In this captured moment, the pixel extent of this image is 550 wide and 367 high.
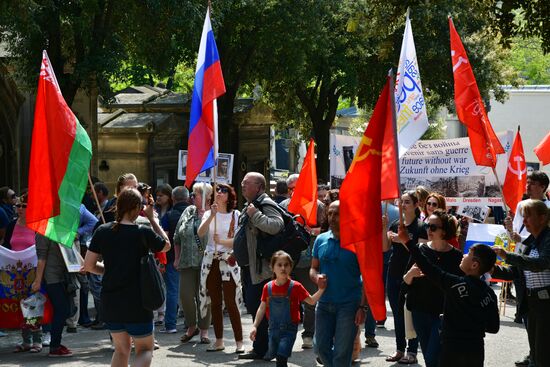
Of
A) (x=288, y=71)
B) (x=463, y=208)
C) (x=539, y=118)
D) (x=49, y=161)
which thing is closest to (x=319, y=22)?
(x=288, y=71)

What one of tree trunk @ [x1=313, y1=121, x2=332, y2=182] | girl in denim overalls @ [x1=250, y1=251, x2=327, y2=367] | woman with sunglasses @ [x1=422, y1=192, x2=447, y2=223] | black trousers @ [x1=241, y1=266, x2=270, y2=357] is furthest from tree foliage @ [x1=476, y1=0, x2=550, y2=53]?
tree trunk @ [x1=313, y1=121, x2=332, y2=182]

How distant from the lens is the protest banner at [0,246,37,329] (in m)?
11.4

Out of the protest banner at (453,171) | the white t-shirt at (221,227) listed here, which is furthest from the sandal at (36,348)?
the protest banner at (453,171)

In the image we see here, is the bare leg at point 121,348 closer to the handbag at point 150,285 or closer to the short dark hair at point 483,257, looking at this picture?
the handbag at point 150,285

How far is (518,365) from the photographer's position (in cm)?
1072

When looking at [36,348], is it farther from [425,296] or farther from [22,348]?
[425,296]

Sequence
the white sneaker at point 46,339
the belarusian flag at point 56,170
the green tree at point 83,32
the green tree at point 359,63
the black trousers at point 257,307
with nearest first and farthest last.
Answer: the belarusian flag at point 56,170 → the black trousers at point 257,307 → the white sneaker at point 46,339 → the green tree at point 83,32 → the green tree at point 359,63

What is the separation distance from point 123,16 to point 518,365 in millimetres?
10470

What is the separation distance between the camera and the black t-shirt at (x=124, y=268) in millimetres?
A: 8344

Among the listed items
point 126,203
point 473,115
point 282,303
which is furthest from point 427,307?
point 126,203

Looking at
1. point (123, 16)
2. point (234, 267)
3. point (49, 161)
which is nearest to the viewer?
point (49, 161)

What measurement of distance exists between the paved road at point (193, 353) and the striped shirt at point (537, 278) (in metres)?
2.36

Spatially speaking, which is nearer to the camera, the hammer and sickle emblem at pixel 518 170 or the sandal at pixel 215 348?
the sandal at pixel 215 348

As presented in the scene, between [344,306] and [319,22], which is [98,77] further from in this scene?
[344,306]
